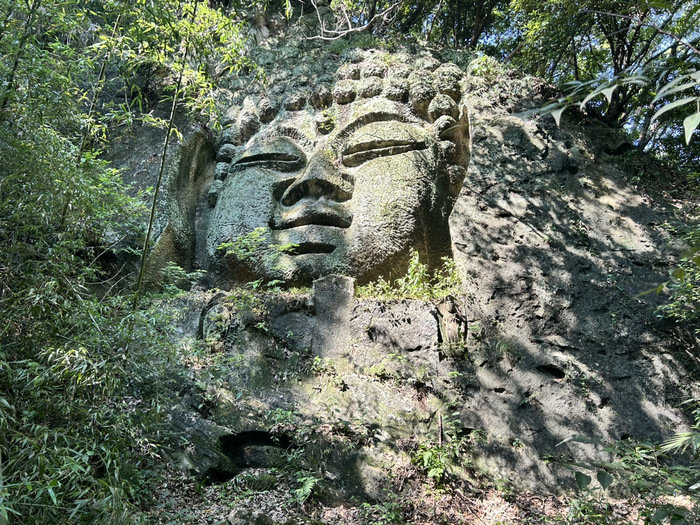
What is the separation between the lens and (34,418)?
253cm

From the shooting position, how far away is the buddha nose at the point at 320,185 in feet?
20.4

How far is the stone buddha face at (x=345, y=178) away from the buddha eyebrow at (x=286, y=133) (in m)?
0.01

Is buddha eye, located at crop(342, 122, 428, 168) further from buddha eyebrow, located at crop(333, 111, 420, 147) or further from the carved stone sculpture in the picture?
buddha eyebrow, located at crop(333, 111, 420, 147)

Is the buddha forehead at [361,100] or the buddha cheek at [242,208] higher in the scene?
the buddha forehead at [361,100]

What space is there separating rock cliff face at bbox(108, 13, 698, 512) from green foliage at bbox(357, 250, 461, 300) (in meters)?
0.15

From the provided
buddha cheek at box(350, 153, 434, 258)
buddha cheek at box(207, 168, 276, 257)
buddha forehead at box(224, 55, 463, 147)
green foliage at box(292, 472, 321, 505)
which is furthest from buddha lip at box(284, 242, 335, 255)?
green foliage at box(292, 472, 321, 505)

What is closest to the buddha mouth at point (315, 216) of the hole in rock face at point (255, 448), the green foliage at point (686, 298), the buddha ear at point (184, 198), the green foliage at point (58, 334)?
the buddha ear at point (184, 198)

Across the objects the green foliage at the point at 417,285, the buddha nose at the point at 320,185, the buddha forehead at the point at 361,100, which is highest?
the buddha forehead at the point at 361,100

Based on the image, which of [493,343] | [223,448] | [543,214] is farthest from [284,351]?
[543,214]

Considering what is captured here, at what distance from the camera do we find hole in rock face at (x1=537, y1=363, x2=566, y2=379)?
4609mm

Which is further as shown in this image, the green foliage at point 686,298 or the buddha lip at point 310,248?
the buddha lip at point 310,248

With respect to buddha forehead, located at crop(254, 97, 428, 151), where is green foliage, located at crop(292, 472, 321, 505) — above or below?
below

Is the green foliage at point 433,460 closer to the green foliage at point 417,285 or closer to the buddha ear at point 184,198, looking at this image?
the green foliage at point 417,285

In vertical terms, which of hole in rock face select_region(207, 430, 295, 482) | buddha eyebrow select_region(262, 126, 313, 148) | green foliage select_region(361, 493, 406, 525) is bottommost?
green foliage select_region(361, 493, 406, 525)
